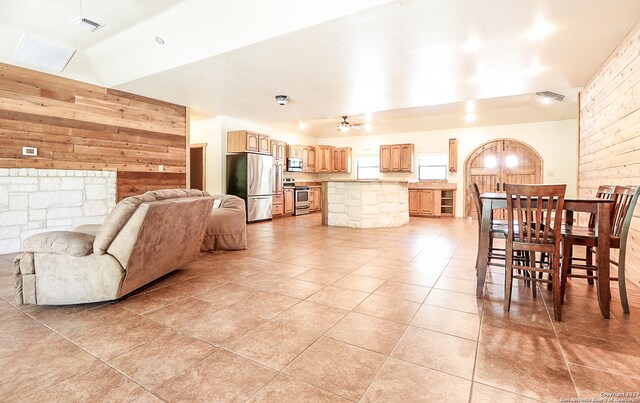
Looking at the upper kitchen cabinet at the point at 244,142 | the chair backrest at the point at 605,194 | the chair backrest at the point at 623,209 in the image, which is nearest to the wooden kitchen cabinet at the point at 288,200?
the upper kitchen cabinet at the point at 244,142

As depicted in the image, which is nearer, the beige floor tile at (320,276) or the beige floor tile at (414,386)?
the beige floor tile at (414,386)

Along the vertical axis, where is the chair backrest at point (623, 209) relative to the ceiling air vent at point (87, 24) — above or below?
below

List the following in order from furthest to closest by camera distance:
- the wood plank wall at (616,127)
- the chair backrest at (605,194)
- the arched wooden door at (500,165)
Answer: the arched wooden door at (500,165)
the wood plank wall at (616,127)
the chair backrest at (605,194)

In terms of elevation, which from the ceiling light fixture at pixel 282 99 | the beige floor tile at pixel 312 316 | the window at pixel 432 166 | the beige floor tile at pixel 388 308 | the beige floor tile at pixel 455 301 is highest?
the ceiling light fixture at pixel 282 99

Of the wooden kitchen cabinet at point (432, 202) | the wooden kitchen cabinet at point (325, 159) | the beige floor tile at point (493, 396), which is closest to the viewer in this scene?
the beige floor tile at point (493, 396)

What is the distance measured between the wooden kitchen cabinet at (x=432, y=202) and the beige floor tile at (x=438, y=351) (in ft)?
25.0

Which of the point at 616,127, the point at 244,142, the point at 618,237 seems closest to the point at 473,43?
the point at 616,127

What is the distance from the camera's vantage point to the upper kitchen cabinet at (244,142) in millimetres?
7273

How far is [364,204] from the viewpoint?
6.66 metres

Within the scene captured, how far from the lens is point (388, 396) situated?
141cm

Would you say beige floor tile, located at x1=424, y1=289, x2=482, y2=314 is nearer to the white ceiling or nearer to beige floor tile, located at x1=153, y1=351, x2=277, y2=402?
beige floor tile, located at x1=153, y1=351, x2=277, y2=402

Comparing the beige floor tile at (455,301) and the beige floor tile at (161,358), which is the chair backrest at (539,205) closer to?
the beige floor tile at (455,301)

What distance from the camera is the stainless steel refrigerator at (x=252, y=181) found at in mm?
7312

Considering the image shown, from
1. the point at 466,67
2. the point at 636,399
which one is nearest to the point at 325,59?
the point at 466,67
